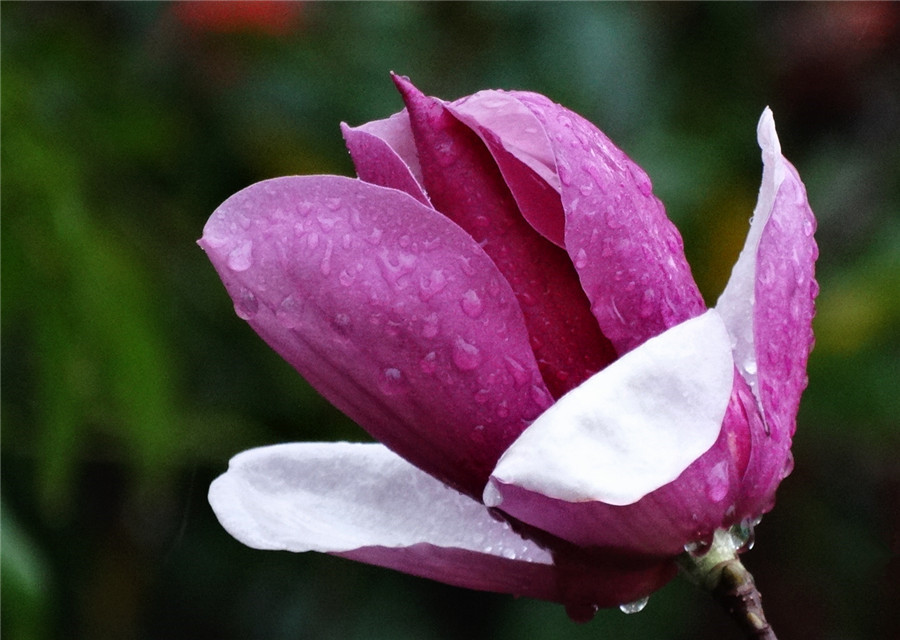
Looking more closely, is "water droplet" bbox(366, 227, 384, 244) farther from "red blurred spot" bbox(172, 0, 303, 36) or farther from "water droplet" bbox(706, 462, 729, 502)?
"red blurred spot" bbox(172, 0, 303, 36)

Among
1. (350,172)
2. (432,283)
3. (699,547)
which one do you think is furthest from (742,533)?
(350,172)

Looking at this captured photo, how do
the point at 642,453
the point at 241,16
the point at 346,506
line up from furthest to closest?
the point at 241,16 → the point at 346,506 → the point at 642,453

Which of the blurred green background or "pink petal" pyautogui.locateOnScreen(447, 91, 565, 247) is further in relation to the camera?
the blurred green background

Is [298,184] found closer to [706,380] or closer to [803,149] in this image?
[706,380]

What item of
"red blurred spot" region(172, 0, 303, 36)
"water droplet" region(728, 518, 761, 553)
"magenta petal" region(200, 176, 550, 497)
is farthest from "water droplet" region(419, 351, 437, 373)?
"red blurred spot" region(172, 0, 303, 36)

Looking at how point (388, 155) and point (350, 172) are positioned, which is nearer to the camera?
point (388, 155)

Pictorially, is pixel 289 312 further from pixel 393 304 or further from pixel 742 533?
pixel 742 533

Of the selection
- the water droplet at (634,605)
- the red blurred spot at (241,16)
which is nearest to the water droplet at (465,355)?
the water droplet at (634,605)
